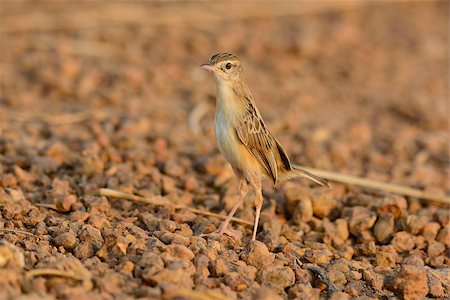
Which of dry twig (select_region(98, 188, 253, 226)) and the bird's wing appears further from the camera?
dry twig (select_region(98, 188, 253, 226))

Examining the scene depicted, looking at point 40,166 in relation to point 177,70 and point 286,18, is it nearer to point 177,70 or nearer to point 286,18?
point 177,70

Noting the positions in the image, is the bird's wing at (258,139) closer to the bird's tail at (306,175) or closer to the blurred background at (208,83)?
the bird's tail at (306,175)

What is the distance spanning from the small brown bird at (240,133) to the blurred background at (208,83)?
1.04 metres

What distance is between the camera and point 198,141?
7648 mm

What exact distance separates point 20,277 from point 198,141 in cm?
383

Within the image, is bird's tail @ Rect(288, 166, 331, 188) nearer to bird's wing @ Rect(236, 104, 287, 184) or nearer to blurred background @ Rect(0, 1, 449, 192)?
bird's wing @ Rect(236, 104, 287, 184)

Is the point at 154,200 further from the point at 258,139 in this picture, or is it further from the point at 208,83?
the point at 208,83

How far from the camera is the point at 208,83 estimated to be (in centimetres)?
970

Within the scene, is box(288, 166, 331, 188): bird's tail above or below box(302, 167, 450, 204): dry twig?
below

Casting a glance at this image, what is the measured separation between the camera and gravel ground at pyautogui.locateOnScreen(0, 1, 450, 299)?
4.59 m

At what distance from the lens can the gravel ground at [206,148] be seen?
4.59m

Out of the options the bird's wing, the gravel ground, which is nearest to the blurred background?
the gravel ground

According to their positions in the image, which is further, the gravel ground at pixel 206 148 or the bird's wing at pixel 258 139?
the bird's wing at pixel 258 139

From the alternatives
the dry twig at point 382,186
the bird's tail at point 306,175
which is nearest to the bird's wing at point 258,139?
the bird's tail at point 306,175
